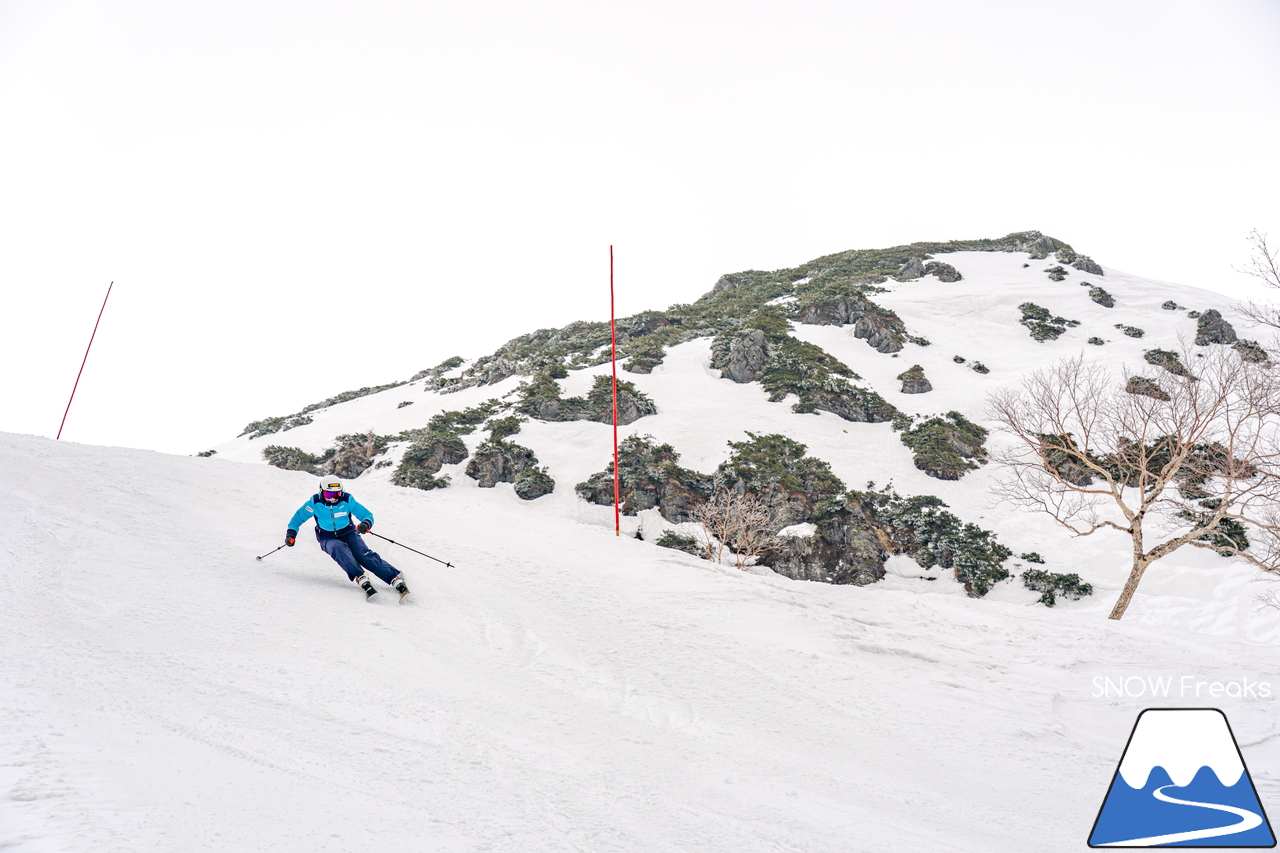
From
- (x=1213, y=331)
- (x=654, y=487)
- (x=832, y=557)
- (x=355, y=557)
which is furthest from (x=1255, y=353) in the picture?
(x=1213, y=331)

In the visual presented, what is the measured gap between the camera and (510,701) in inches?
188

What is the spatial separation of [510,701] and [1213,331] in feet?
174

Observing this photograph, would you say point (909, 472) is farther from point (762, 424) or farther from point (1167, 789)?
point (1167, 789)

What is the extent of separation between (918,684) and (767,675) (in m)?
1.53

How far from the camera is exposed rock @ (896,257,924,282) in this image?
57.0m

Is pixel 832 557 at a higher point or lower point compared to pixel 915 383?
lower

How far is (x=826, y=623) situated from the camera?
7.31m

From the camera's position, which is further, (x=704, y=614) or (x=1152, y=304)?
(x=1152, y=304)

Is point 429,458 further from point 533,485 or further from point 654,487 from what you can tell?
point 654,487

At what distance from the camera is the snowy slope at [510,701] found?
308 cm

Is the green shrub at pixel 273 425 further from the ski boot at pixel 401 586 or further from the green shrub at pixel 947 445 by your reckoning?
the green shrub at pixel 947 445

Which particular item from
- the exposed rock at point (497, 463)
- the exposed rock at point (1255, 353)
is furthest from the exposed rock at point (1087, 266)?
the exposed rock at point (497, 463)

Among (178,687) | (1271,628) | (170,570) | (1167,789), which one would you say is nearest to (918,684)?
(1167,789)

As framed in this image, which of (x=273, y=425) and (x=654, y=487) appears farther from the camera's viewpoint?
(x=273, y=425)
